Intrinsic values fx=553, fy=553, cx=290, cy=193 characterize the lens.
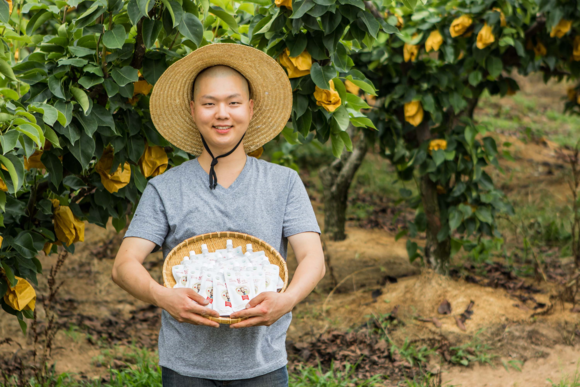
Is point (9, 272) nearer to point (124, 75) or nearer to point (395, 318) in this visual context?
point (124, 75)

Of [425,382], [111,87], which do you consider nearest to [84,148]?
[111,87]

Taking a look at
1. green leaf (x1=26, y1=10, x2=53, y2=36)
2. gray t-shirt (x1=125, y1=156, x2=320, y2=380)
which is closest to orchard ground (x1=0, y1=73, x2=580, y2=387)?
gray t-shirt (x1=125, y1=156, x2=320, y2=380)

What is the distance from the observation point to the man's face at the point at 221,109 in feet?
4.48

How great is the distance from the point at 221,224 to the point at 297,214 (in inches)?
7.5

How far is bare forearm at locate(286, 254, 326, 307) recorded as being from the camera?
125 cm

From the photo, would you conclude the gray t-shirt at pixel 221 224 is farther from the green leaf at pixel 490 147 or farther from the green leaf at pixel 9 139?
the green leaf at pixel 490 147

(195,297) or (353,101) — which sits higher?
(353,101)

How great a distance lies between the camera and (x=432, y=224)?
3529 mm

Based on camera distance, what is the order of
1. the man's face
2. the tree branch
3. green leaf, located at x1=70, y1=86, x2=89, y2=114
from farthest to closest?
the tree branch, green leaf, located at x1=70, y1=86, x2=89, y2=114, the man's face

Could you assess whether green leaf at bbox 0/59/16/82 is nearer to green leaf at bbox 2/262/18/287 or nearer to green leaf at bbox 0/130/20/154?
green leaf at bbox 0/130/20/154

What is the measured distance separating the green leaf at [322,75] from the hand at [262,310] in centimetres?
79

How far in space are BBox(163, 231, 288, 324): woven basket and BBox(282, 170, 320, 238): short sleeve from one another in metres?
0.09

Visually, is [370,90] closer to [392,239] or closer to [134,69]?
[134,69]

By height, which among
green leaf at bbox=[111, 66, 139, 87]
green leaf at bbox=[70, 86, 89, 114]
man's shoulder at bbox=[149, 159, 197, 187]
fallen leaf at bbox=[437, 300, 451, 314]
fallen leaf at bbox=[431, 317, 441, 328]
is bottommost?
fallen leaf at bbox=[431, 317, 441, 328]
